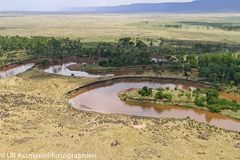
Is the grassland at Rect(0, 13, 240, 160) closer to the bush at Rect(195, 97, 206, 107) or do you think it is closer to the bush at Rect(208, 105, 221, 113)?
the bush at Rect(208, 105, 221, 113)

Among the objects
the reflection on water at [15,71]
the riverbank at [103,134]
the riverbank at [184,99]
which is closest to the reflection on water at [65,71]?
the reflection on water at [15,71]

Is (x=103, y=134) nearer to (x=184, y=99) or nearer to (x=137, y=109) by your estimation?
(x=137, y=109)

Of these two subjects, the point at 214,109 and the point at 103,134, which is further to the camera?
the point at 214,109

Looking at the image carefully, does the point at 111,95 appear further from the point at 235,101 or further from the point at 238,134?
the point at 238,134

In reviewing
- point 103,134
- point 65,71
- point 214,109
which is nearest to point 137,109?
point 214,109

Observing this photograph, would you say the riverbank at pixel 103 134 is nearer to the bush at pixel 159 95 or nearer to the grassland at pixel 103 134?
the grassland at pixel 103 134

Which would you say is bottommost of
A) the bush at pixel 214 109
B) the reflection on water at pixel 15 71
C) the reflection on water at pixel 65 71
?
the reflection on water at pixel 65 71

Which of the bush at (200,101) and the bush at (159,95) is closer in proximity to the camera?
the bush at (200,101)

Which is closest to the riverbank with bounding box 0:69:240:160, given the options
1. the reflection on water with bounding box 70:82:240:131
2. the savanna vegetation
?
the reflection on water with bounding box 70:82:240:131

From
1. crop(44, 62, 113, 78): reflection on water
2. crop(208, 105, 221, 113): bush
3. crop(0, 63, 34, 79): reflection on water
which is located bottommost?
crop(44, 62, 113, 78): reflection on water
